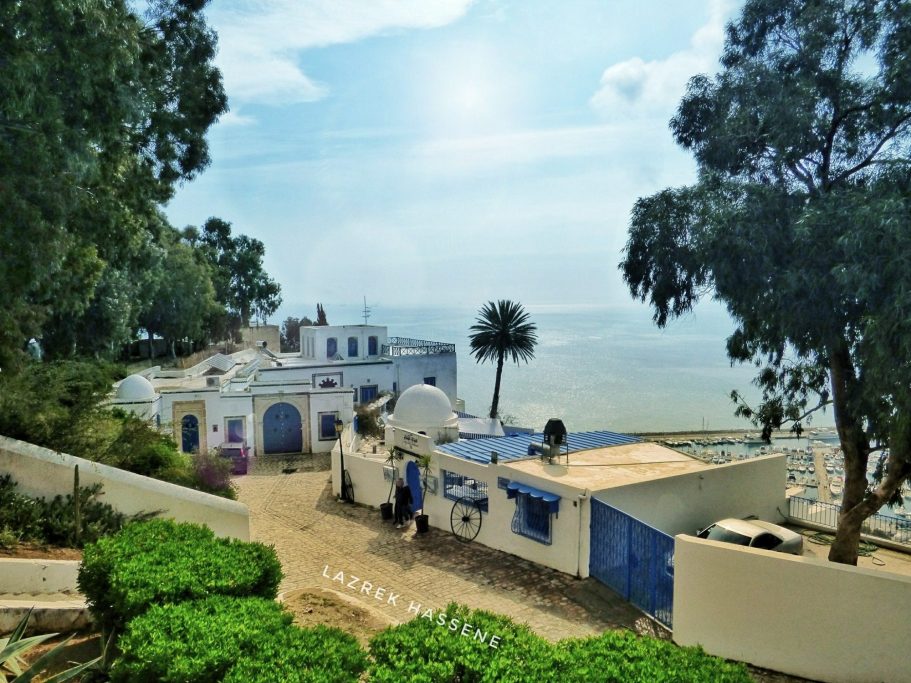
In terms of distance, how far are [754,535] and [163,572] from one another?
1150 cm

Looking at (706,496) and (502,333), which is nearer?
(706,496)

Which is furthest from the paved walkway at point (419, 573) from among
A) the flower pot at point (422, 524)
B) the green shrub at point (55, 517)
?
the green shrub at point (55, 517)

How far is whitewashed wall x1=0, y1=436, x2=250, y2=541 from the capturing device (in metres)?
10.7

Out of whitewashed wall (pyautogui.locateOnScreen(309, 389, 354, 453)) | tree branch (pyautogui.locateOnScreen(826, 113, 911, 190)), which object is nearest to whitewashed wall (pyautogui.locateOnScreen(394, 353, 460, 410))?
whitewashed wall (pyautogui.locateOnScreen(309, 389, 354, 453))

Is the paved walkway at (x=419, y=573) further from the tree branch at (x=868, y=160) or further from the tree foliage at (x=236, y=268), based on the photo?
the tree foliage at (x=236, y=268)

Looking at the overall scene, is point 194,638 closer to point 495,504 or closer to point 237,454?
point 495,504

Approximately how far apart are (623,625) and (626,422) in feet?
206

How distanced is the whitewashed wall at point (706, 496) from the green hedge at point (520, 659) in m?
7.01

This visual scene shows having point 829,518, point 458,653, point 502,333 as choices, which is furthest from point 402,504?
point 502,333

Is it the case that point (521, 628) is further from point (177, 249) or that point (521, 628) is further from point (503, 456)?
point (177, 249)

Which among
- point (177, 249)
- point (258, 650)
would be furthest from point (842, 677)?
point (177, 249)

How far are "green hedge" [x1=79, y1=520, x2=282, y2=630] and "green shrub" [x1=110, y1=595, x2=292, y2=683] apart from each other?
0.93ft

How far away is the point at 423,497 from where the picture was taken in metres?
16.7

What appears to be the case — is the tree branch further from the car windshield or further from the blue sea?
the blue sea
